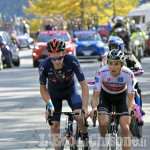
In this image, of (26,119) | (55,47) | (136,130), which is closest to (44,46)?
(26,119)

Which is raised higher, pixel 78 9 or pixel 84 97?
pixel 84 97

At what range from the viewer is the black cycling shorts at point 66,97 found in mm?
7871

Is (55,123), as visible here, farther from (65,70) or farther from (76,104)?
(65,70)

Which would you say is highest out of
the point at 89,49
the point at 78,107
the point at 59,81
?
the point at 59,81

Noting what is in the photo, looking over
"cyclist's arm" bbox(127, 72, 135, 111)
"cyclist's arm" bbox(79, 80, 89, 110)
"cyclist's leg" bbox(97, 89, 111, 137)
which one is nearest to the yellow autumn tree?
"cyclist's leg" bbox(97, 89, 111, 137)

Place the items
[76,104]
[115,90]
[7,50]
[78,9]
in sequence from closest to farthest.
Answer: [76,104]
[115,90]
[7,50]
[78,9]

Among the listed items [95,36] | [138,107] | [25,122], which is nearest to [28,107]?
[25,122]

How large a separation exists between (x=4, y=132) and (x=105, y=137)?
344 centimetres

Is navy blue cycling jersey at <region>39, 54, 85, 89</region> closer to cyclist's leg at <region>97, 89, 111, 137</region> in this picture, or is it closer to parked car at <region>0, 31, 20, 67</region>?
cyclist's leg at <region>97, 89, 111, 137</region>

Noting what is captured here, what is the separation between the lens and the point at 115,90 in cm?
845

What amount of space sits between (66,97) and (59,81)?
0.89 feet

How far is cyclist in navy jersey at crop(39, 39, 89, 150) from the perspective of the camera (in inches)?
293

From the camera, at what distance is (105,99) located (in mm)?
8508

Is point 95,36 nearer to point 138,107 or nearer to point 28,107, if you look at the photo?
point 28,107
